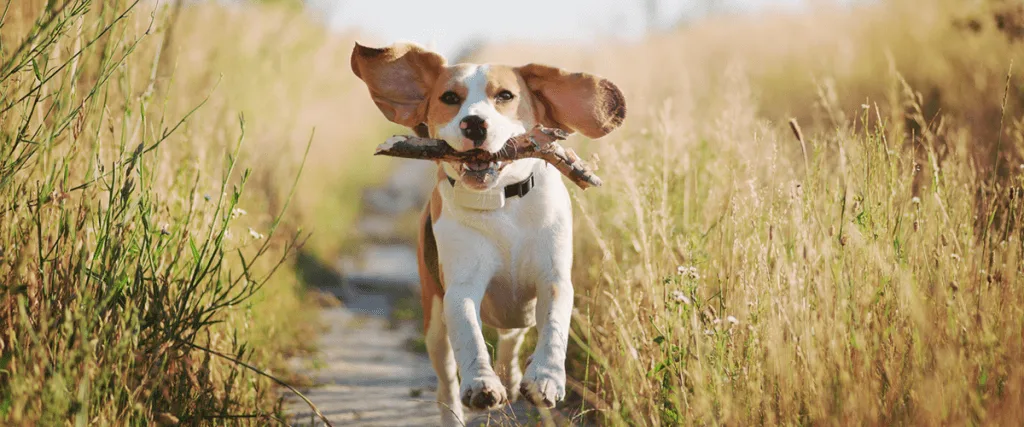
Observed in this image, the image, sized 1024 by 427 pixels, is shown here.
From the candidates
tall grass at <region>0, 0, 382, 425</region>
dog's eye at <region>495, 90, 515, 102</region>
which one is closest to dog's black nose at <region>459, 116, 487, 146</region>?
dog's eye at <region>495, 90, 515, 102</region>

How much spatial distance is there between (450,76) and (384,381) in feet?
7.90

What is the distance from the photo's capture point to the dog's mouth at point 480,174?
301 cm

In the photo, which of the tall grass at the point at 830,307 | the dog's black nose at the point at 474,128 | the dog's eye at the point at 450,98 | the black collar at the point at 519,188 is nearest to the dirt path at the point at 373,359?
the tall grass at the point at 830,307

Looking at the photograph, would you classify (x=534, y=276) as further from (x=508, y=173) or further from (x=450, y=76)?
(x=450, y=76)

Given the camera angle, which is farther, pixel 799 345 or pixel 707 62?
pixel 707 62

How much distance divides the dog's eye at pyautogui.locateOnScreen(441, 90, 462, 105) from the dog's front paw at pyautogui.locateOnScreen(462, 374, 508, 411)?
938 millimetres

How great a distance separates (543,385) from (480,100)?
945mm

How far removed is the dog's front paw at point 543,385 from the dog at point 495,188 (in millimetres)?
13

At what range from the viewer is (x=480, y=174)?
302cm

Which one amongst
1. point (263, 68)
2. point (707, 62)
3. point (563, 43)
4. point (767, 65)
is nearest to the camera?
point (263, 68)

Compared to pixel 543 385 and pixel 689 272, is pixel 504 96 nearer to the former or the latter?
pixel 689 272

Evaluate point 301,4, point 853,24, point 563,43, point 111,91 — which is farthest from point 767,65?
point 111,91

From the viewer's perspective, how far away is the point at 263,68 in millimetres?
8133

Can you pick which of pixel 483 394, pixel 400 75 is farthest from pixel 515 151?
pixel 483 394
